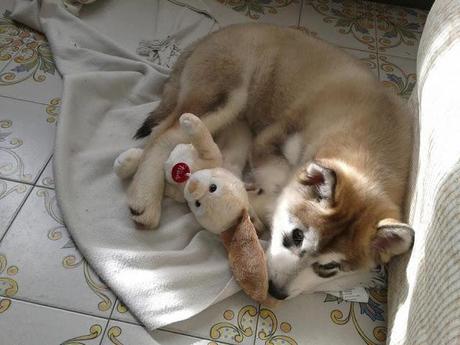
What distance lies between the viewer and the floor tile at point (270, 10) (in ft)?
10.6

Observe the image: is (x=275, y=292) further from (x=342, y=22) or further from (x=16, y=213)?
(x=342, y=22)

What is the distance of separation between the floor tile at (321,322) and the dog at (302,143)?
0.09 metres

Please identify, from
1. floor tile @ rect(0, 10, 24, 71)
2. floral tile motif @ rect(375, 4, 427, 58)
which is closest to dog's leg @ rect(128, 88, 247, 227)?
floor tile @ rect(0, 10, 24, 71)

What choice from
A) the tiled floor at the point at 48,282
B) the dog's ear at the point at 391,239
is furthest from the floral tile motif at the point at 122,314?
the dog's ear at the point at 391,239

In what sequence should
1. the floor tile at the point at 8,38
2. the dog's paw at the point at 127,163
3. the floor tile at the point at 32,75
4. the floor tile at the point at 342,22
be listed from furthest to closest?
1. the floor tile at the point at 342,22
2. the floor tile at the point at 8,38
3. the floor tile at the point at 32,75
4. the dog's paw at the point at 127,163

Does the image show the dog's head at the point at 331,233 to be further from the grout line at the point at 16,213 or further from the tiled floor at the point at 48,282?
the grout line at the point at 16,213

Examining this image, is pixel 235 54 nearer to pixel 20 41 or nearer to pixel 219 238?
pixel 219 238

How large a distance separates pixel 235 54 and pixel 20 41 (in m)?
1.34

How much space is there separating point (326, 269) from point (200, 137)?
717 mm

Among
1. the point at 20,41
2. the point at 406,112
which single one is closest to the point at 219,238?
the point at 406,112

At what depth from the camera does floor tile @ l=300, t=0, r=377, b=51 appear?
3152 millimetres

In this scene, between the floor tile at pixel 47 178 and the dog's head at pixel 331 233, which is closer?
the dog's head at pixel 331 233

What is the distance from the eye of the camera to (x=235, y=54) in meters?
2.22

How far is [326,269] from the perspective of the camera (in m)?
1.72
